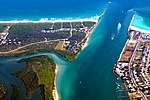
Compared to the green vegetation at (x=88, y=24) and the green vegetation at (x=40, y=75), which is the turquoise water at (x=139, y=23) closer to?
the green vegetation at (x=88, y=24)

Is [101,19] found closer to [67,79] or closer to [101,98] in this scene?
[67,79]

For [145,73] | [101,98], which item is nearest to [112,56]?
[145,73]

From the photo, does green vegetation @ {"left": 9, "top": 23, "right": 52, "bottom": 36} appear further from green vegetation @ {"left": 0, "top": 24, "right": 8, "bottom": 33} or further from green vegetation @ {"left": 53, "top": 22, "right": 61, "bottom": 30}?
green vegetation @ {"left": 0, "top": 24, "right": 8, "bottom": 33}

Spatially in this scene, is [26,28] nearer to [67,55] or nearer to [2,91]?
[67,55]

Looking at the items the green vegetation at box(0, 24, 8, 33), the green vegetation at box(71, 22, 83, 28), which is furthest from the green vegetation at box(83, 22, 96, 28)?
the green vegetation at box(0, 24, 8, 33)

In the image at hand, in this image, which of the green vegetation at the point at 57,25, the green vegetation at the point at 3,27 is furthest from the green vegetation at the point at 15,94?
the green vegetation at the point at 3,27

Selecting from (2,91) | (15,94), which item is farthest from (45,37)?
(15,94)
